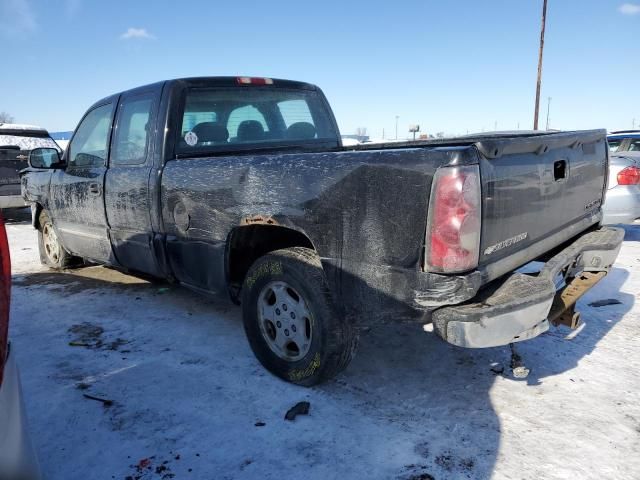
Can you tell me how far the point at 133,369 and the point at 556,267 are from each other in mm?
2739

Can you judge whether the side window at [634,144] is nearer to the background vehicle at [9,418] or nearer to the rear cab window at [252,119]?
the rear cab window at [252,119]

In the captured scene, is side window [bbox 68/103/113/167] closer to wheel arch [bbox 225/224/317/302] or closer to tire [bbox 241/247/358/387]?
wheel arch [bbox 225/224/317/302]

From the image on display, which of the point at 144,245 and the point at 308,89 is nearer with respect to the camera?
the point at 144,245

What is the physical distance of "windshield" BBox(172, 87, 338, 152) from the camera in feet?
12.4

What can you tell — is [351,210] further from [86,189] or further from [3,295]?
[86,189]

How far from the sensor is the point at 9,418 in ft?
4.87

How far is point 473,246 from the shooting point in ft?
7.03

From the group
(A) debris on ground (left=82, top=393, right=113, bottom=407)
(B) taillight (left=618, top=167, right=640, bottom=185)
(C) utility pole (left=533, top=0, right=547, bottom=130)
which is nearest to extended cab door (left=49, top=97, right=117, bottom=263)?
(A) debris on ground (left=82, top=393, right=113, bottom=407)

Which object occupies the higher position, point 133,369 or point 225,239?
point 225,239

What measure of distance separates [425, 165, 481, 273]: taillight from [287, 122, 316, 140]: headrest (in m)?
2.43

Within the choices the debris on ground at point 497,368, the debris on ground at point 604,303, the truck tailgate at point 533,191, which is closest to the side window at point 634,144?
the debris on ground at point 604,303

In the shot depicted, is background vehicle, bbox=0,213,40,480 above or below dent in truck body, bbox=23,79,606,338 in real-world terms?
below

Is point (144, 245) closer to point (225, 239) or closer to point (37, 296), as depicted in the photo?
point (225, 239)

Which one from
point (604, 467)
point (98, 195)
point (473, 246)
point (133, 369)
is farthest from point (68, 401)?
point (604, 467)
